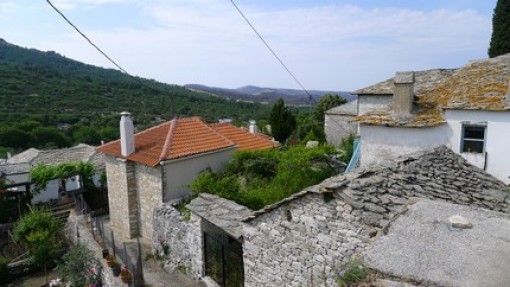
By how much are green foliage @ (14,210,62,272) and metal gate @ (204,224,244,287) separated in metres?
8.83

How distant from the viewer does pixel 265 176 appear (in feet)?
43.0

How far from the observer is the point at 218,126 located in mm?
17234

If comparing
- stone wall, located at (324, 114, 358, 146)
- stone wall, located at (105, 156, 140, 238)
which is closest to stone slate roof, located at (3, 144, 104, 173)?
stone wall, located at (105, 156, 140, 238)

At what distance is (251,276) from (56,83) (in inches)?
2671

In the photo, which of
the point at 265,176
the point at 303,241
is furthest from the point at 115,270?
the point at 303,241

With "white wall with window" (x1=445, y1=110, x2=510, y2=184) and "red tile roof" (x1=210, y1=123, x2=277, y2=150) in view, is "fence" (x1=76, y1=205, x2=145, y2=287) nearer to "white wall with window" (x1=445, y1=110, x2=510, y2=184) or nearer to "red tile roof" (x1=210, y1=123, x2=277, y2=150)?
"red tile roof" (x1=210, y1=123, x2=277, y2=150)

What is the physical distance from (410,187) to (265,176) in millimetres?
8043

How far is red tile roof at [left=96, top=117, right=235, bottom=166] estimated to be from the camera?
42.0 ft

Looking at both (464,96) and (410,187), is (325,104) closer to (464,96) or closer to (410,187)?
(464,96)

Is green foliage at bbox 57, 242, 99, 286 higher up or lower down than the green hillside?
lower down

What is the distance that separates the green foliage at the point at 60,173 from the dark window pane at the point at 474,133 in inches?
819

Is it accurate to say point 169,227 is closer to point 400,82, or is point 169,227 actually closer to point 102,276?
point 102,276

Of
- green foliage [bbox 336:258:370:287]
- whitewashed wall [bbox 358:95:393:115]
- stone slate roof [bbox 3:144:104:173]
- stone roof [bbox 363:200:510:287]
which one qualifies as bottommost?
stone slate roof [bbox 3:144:104:173]

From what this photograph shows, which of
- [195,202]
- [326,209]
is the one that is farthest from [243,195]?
[326,209]
